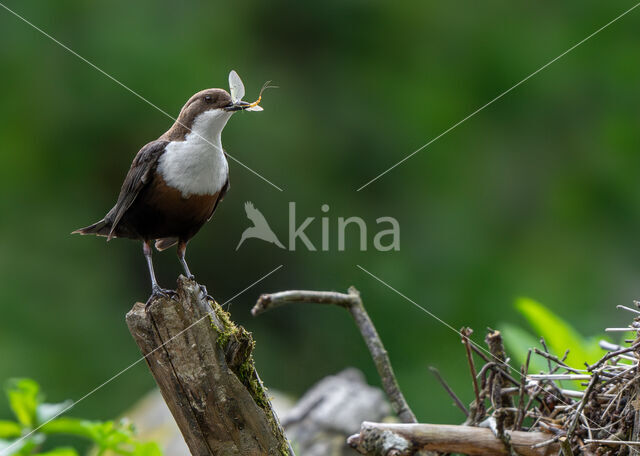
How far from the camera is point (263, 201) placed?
9.25m

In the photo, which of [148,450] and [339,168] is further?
[339,168]

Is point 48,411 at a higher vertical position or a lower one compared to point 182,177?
lower

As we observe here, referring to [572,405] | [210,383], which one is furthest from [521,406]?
[210,383]

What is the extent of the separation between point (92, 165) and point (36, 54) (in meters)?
1.59

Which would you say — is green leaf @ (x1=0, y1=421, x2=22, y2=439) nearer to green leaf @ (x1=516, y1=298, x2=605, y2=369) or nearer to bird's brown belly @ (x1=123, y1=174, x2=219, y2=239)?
bird's brown belly @ (x1=123, y1=174, x2=219, y2=239)

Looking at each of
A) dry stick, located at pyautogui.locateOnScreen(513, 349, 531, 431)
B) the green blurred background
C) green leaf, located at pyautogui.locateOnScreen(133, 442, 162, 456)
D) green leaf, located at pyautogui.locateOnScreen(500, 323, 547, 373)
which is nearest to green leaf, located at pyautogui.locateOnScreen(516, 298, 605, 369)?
green leaf, located at pyautogui.locateOnScreen(500, 323, 547, 373)

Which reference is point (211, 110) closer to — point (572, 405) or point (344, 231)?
point (572, 405)

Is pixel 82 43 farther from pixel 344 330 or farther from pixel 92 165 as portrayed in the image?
pixel 344 330

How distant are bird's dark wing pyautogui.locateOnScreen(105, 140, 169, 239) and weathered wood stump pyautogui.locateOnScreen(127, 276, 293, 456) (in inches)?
31.9

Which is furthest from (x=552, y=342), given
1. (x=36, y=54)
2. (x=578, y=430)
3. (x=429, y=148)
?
(x=36, y=54)

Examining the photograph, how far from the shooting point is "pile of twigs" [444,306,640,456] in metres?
2.72

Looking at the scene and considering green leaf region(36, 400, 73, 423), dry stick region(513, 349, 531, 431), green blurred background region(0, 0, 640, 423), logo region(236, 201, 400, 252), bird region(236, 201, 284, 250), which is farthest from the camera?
green blurred background region(0, 0, 640, 423)

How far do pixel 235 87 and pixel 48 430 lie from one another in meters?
1.58

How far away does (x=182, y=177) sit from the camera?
11.3 ft
